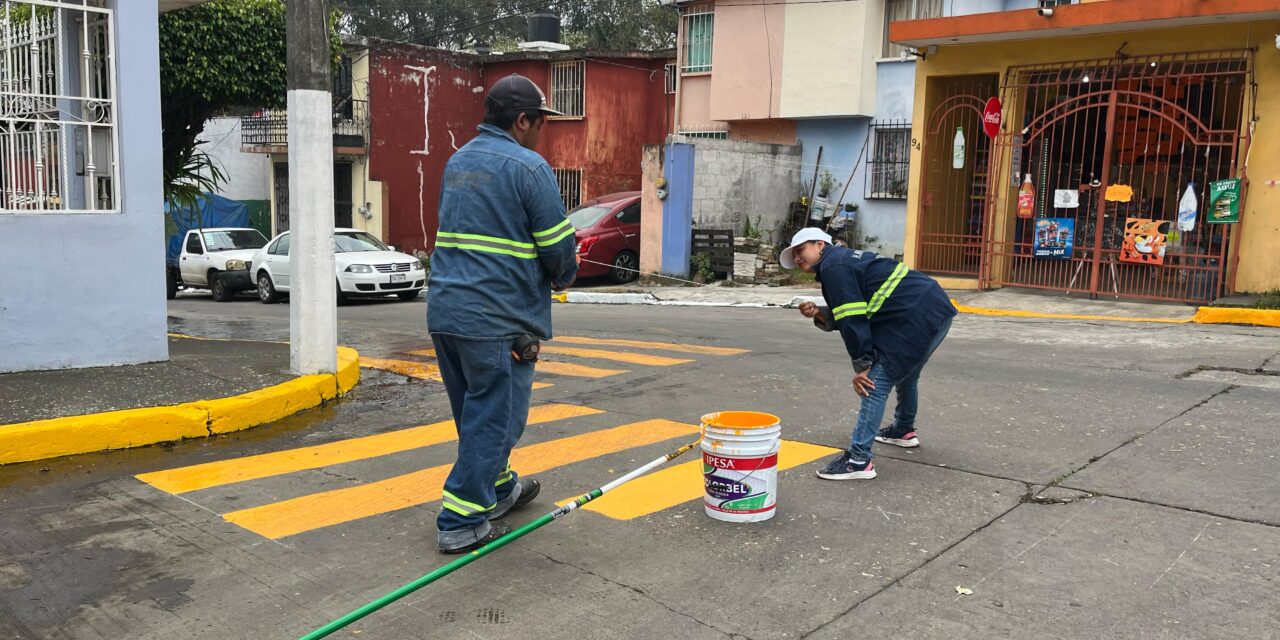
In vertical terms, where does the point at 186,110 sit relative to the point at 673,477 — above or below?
above

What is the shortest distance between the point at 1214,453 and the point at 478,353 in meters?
4.27

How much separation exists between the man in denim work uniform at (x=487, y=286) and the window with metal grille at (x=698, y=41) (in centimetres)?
1952

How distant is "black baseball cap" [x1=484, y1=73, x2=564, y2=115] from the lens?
4.32 meters

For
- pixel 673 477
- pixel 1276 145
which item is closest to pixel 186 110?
pixel 673 477

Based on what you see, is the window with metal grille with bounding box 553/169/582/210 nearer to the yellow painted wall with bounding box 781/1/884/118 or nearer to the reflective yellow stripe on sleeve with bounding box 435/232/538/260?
the yellow painted wall with bounding box 781/1/884/118

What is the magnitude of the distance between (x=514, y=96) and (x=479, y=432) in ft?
4.81

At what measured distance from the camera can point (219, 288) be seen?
20.3 meters

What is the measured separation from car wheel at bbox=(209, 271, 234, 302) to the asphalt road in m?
13.9

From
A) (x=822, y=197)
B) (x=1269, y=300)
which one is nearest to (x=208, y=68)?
(x=822, y=197)

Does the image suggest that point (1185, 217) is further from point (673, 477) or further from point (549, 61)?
point (549, 61)

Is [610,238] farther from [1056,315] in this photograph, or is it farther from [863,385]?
[863,385]

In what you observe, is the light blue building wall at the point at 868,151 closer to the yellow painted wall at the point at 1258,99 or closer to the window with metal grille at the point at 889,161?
the window with metal grille at the point at 889,161

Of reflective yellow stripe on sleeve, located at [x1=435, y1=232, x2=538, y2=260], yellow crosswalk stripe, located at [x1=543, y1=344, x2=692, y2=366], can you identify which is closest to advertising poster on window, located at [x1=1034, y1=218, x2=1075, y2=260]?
yellow crosswalk stripe, located at [x1=543, y1=344, x2=692, y2=366]

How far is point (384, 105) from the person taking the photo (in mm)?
26297
